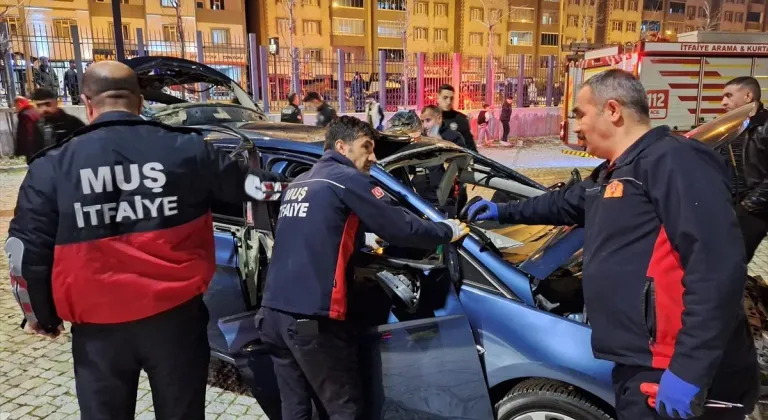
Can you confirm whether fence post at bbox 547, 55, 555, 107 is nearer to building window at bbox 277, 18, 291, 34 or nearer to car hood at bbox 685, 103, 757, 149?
car hood at bbox 685, 103, 757, 149

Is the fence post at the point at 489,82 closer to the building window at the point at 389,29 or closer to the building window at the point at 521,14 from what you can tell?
the building window at the point at 389,29

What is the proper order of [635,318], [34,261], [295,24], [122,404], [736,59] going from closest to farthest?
[635,318]
[34,261]
[122,404]
[736,59]
[295,24]

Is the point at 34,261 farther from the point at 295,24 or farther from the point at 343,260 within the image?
the point at 295,24

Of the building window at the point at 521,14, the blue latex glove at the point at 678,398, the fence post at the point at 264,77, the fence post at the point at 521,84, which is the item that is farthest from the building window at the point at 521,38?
the blue latex glove at the point at 678,398

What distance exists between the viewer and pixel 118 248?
1.89 m

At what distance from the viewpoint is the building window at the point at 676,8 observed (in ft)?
174

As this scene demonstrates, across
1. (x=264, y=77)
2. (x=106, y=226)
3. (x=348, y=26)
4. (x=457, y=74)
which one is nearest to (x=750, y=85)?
(x=106, y=226)

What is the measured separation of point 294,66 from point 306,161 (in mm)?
12386

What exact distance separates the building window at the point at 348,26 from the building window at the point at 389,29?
1.56 m

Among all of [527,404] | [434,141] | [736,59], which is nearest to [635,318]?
[527,404]

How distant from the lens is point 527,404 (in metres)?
2.26

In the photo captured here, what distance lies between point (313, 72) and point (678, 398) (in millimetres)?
14563

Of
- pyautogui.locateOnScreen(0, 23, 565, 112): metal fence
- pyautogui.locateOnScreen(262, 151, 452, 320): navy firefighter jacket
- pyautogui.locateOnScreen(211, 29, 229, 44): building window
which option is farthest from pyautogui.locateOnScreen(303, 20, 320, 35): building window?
pyautogui.locateOnScreen(262, 151, 452, 320): navy firefighter jacket

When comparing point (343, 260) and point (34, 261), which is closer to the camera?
point (34, 261)
